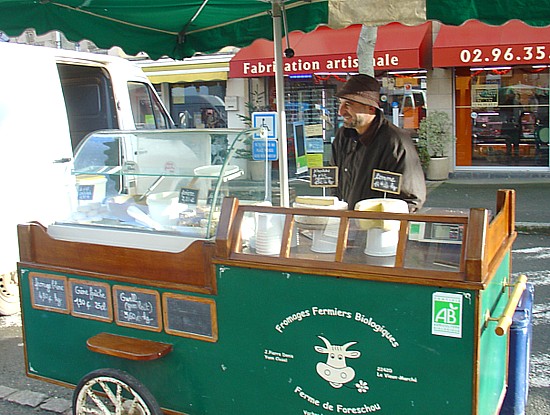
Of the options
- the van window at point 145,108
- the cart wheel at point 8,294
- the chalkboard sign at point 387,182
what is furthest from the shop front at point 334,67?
the chalkboard sign at point 387,182

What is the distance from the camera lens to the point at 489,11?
12.1 ft

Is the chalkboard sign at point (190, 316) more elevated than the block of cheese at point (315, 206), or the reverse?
the block of cheese at point (315, 206)

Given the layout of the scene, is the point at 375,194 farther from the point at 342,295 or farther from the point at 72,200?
the point at 72,200

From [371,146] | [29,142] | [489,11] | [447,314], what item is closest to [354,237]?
[447,314]

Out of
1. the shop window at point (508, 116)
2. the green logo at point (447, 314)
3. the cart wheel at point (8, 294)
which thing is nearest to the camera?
the green logo at point (447, 314)

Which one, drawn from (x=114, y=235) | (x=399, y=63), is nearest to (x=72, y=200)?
(x=114, y=235)

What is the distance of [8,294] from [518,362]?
400 cm

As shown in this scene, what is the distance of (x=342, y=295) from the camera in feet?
7.34

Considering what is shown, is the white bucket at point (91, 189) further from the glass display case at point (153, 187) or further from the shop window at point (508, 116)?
the shop window at point (508, 116)

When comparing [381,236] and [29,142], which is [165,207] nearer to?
[381,236]

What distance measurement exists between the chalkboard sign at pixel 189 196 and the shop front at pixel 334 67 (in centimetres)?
738

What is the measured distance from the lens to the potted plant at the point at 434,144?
12086 millimetres

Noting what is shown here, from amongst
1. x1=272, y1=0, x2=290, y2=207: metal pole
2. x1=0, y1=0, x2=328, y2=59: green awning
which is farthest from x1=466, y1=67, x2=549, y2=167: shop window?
x1=272, y1=0, x2=290, y2=207: metal pole

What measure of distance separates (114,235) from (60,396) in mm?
1414
